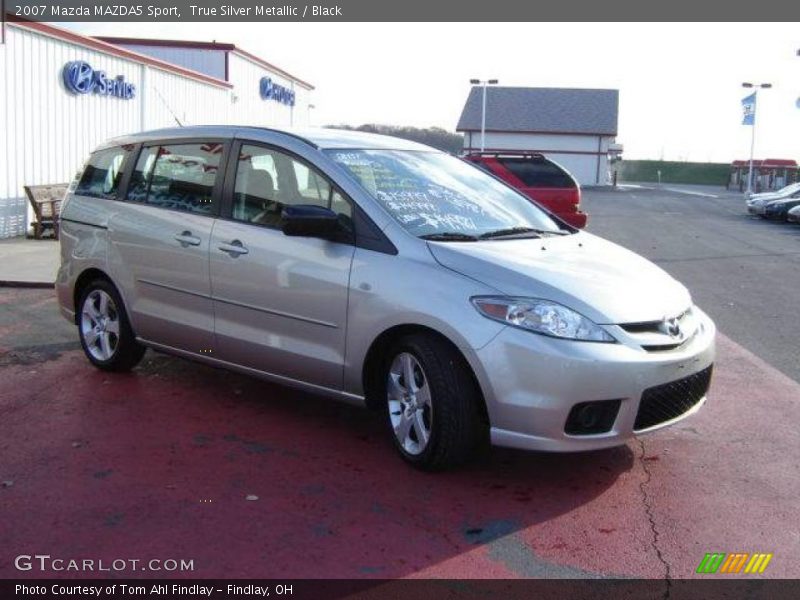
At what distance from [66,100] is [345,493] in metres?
14.5

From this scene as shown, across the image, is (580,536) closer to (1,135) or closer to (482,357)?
(482,357)

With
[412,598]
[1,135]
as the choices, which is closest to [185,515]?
[412,598]

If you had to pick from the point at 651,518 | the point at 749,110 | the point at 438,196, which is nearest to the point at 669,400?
the point at 651,518

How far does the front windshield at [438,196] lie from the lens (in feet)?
16.9

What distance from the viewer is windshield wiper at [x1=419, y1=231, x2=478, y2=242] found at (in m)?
4.93

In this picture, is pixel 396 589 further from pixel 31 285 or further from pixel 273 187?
pixel 31 285

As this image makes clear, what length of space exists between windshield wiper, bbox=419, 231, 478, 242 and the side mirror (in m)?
0.51

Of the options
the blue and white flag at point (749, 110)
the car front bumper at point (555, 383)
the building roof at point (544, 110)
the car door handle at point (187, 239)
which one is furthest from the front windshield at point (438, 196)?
the building roof at point (544, 110)

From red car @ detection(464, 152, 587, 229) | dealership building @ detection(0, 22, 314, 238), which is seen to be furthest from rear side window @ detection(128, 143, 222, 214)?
red car @ detection(464, 152, 587, 229)

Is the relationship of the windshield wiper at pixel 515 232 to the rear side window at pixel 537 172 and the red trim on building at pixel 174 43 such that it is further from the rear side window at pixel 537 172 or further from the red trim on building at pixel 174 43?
the red trim on building at pixel 174 43

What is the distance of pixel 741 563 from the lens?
12.5 feet

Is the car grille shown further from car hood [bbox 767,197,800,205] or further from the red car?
car hood [bbox 767,197,800,205]

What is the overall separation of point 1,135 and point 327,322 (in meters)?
12.0

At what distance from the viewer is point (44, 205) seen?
15.8m
